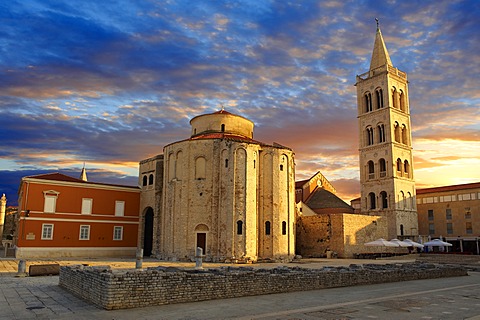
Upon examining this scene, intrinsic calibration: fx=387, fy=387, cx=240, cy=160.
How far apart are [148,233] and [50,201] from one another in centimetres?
1089

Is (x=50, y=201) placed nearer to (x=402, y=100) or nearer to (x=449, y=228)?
(x=402, y=100)

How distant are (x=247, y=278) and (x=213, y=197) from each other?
2048 centimetres

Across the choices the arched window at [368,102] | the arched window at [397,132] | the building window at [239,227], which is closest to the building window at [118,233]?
the building window at [239,227]

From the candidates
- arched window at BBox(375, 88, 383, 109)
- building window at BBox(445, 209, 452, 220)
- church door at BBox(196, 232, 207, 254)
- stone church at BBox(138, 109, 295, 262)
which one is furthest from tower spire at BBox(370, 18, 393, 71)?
church door at BBox(196, 232, 207, 254)

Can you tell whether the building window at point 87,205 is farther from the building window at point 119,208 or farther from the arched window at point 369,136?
the arched window at point 369,136

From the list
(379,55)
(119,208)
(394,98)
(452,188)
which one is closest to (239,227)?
(119,208)

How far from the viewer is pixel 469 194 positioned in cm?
5672

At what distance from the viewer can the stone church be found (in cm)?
3456

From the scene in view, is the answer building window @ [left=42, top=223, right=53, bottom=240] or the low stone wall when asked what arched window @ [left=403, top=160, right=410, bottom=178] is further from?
building window @ [left=42, top=223, right=53, bottom=240]

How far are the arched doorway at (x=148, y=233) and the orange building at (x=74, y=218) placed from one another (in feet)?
3.62

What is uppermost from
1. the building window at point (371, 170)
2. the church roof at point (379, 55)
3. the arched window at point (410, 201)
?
the church roof at point (379, 55)

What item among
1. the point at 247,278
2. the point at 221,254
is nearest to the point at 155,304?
the point at 247,278

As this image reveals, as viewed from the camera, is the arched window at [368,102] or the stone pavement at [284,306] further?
the arched window at [368,102]

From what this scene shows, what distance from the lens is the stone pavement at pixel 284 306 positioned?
10961mm
